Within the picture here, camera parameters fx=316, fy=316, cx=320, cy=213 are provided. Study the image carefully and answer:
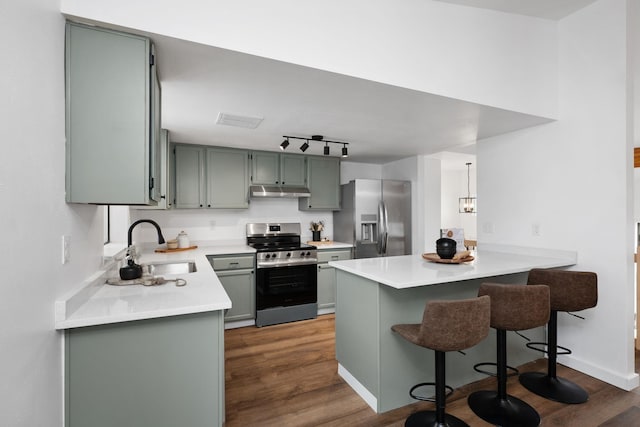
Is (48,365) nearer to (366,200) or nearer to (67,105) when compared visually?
(67,105)

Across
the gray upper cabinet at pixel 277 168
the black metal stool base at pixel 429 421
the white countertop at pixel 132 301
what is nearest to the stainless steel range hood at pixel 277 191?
the gray upper cabinet at pixel 277 168

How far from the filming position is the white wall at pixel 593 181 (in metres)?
2.44

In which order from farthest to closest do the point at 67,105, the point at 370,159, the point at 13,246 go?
1. the point at 370,159
2. the point at 67,105
3. the point at 13,246

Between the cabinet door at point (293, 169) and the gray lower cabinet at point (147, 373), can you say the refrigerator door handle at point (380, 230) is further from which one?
the gray lower cabinet at point (147, 373)

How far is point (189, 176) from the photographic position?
3.89m

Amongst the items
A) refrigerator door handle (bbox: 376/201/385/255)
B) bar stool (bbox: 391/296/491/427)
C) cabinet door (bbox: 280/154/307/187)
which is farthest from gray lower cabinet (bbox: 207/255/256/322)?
bar stool (bbox: 391/296/491/427)

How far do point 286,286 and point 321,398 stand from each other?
177cm

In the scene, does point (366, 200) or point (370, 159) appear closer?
point (366, 200)

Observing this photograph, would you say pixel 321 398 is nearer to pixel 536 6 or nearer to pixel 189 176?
pixel 189 176

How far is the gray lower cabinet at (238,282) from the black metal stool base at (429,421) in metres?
2.28

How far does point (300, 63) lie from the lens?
181 centimetres

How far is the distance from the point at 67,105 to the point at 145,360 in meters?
1.23

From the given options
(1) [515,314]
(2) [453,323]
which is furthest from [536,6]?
(2) [453,323]

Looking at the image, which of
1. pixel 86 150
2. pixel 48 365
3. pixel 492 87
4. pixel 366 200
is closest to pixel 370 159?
pixel 366 200
